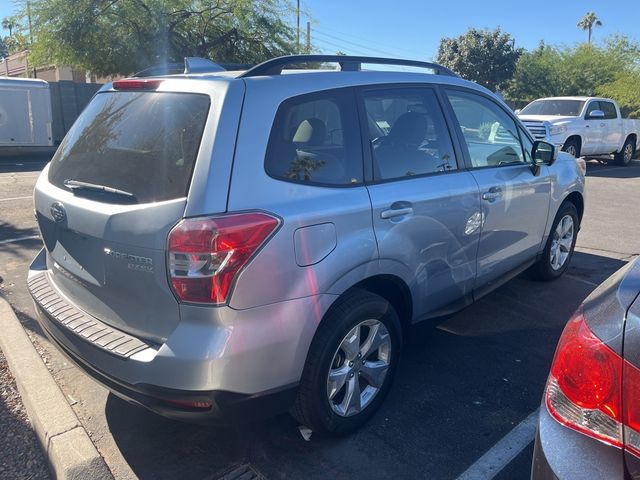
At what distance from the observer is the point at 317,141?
2.81 m

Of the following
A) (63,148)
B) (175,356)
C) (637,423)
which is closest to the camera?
(637,423)

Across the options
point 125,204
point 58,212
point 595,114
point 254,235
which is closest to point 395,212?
point 254,235

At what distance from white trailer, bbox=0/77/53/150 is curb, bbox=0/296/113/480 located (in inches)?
558

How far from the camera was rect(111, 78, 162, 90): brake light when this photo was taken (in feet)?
8.93

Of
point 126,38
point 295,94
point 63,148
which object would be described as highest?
point 126,38

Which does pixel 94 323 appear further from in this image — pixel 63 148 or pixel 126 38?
pixel 126 38

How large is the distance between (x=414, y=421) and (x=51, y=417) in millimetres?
1931

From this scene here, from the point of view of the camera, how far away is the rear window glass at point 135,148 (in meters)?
2.39

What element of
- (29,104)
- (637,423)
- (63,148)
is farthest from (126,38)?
(637,423)

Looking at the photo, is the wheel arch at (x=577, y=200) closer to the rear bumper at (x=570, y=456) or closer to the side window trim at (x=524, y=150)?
the side window trim at (x=524, y=150)

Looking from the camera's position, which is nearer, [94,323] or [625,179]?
[94,323]

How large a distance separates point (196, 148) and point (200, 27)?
20131 millimetres

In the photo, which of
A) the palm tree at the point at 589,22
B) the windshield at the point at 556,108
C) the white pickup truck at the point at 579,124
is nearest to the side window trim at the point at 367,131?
the white pickup truck at the point at 579,124

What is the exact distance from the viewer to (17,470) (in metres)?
2.68
